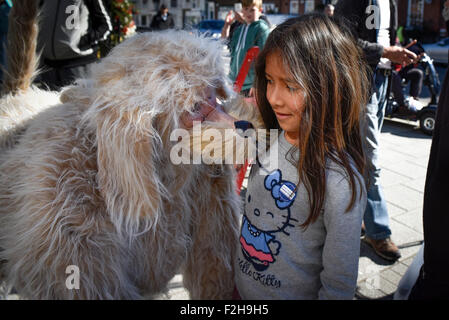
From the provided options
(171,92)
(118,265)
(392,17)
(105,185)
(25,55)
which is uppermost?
(392,17)

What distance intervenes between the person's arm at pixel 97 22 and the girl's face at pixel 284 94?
1871 millimetres

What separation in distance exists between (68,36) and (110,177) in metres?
1.64

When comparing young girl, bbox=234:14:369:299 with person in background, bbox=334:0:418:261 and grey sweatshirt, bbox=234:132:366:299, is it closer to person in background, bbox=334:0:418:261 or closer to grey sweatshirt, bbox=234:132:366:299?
grey sweatshirt, bbox=234:132:366:299

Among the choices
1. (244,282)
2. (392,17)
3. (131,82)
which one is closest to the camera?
(131,82)

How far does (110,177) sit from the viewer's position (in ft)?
3.84

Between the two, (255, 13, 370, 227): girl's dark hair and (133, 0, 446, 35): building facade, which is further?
(133, 0, 446, 35): building facade

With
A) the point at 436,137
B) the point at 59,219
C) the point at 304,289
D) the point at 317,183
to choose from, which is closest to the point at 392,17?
the point at 436,137

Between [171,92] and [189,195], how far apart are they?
1.54 feet

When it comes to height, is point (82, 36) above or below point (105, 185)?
above

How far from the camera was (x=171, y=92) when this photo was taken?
3.79ft

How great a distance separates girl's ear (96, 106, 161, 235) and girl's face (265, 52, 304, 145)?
0.43 m

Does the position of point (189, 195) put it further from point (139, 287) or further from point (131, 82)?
point (131, 82)

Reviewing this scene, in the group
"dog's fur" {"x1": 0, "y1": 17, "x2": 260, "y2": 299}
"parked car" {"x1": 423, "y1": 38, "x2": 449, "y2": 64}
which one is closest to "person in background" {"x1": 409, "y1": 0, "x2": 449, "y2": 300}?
"dog's fur" {"x1": 0, "y1": 17, "x2": 260, "y2": 299}

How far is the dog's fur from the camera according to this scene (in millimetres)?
1146
